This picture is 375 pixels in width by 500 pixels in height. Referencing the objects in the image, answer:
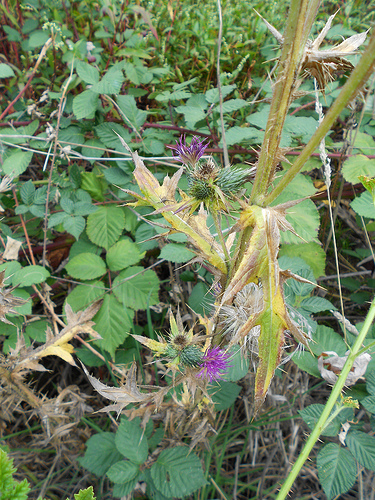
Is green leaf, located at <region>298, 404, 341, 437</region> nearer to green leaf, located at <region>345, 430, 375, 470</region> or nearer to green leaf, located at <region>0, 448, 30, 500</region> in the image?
green leaf, located at <region>345, 430, 375, 470</region>

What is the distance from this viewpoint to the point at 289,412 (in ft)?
6.20

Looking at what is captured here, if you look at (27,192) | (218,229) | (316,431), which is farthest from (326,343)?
(27,192)

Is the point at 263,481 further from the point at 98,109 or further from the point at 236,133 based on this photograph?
the point at 98,109

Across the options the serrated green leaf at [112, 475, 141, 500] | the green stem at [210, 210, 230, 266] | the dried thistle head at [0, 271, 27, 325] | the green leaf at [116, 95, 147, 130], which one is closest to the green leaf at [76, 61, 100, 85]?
the green leaf at [116, 95, 147, 130]

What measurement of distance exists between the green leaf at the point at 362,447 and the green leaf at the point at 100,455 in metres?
1.07

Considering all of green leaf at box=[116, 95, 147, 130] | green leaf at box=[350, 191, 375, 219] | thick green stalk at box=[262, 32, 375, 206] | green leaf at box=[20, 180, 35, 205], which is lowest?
green leaf at box=[20, 180, 35, 205]

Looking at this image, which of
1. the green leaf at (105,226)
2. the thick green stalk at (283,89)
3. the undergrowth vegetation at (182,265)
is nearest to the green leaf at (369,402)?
the undergrowth vegetation at (182,265)

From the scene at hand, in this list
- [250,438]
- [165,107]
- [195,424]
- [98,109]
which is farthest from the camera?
[165,107]

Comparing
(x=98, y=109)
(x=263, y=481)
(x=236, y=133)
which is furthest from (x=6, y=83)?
(x=263, y=481)

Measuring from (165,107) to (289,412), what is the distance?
211cm

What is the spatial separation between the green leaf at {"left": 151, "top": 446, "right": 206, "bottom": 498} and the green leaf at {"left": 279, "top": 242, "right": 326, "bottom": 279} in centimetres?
114

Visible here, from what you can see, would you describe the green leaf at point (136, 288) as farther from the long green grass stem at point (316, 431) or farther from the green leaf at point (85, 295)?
the long green grass stem at point (316, 431)

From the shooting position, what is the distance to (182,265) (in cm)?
198

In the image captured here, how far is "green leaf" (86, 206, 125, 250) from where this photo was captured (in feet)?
6.25
